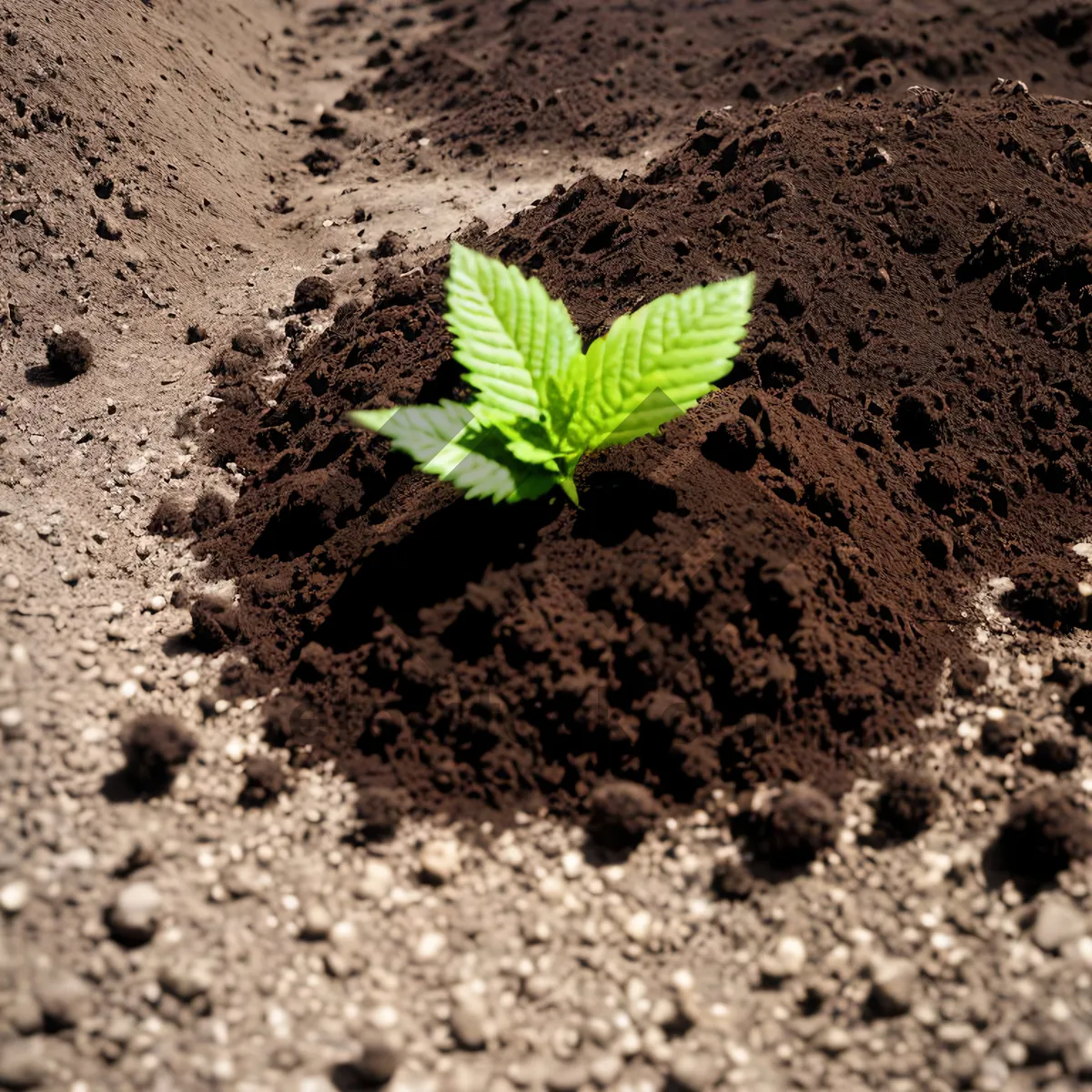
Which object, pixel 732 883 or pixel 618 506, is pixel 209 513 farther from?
pixel 732 883

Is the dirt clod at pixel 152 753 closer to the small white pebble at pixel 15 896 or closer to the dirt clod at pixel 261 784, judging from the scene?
the dirt clod at pixel 261 784

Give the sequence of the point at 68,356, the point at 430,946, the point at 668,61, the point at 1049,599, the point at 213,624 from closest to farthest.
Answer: the point at 430,946, the point at 213,624, the point at 1049,599, the point at 68,356, the point at 668,61

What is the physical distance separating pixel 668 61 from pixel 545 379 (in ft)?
23.1

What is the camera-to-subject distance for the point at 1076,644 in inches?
151

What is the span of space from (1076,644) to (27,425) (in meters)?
5.28

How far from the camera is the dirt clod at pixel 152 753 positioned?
3.14 m

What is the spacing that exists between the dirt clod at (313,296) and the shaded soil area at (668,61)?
2.73 m

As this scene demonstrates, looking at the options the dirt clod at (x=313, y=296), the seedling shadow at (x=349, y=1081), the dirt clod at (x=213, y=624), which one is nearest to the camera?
the seedling shadow at (x=349, y=1081)

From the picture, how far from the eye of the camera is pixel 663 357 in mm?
3256

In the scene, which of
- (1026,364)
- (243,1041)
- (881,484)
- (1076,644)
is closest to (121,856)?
(243,1041)

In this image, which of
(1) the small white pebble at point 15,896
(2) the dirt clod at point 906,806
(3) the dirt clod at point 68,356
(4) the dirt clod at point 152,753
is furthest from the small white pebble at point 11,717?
(3) the dirt clod at point 68,356

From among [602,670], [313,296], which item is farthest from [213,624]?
[313,296]

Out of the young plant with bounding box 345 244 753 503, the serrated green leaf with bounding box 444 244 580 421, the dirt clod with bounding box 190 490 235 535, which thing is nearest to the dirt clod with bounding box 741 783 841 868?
the young plant with bounding box 345 244 753 503

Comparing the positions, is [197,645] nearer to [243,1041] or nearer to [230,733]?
[230,733]
